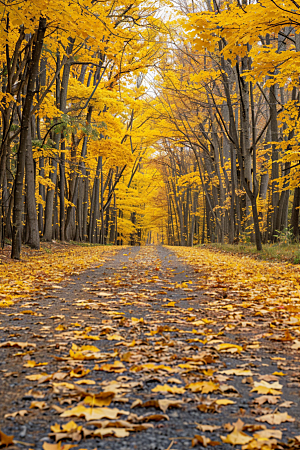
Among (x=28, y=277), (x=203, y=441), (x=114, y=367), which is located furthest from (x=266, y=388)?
(x=28, y=277)

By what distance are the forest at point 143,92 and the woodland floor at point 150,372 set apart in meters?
4.63

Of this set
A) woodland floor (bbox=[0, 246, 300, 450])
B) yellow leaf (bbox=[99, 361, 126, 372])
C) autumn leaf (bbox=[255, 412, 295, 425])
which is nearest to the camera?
woodland floor (bbox=[0, 246, 300, 450])

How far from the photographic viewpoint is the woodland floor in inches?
68.2

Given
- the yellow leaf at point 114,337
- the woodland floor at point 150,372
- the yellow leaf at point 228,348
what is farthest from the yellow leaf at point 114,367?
the yellow leaf at point 228,348

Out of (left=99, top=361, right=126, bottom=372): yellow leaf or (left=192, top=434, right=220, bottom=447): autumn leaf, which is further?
(left=99, top=361, right=126, bottom=372): yellow leaf

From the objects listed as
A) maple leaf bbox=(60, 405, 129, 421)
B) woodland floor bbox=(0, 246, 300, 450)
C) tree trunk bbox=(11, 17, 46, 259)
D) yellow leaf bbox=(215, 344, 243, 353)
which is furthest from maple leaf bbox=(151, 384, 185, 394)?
tree trunk bbox=(11, 17, 46, 259)

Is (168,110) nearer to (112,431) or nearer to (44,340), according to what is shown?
(44,340)

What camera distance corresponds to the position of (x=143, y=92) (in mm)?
19906

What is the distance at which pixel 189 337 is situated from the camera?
3.30 meters

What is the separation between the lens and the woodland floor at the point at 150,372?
1733 mm

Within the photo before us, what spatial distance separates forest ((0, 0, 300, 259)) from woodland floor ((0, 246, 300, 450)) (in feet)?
15.2

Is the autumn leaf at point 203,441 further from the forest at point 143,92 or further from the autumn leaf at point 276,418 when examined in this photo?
the forest at point 143,92

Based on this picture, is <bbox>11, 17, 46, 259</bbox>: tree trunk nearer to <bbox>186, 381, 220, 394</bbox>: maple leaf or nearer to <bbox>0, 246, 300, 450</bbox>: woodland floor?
<bbox>0, 246, 300, 450</bbox>: woodland floor

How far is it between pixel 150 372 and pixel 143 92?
19.3m
